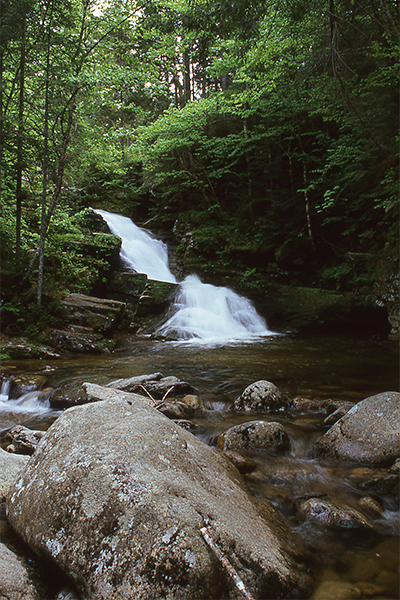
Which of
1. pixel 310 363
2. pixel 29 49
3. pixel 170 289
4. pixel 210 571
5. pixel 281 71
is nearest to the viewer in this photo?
pixel 210 571

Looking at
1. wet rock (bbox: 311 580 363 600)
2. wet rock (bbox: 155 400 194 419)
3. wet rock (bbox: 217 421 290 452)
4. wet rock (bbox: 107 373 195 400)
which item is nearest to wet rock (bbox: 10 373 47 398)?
wet rock (bbox: 107 373 195 400)

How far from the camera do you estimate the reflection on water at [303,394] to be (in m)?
2.27

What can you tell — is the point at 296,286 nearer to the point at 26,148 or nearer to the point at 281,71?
the point at 281,71

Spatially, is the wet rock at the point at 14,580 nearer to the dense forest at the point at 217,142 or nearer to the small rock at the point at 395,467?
the small rock at the point at 395,467

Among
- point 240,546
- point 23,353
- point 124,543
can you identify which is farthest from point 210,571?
point 23,353

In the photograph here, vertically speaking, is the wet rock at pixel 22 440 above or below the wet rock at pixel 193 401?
above

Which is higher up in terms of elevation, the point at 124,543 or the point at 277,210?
the point at 277,210

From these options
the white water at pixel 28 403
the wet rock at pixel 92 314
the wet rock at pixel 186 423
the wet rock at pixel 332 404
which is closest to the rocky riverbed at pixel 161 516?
the wet rock at pixel 186 423

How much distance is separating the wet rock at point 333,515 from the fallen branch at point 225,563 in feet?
4.05

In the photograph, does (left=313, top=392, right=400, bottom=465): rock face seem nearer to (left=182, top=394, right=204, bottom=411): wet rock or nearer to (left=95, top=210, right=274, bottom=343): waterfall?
(left=182, top=394, right=204, bottom=411): wet rock

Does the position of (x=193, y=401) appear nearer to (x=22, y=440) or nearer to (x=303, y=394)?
(x=303, y=394)

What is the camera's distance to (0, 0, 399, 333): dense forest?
8016 millimetres

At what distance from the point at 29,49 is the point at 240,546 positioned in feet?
38.1

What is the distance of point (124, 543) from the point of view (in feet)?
5.78
